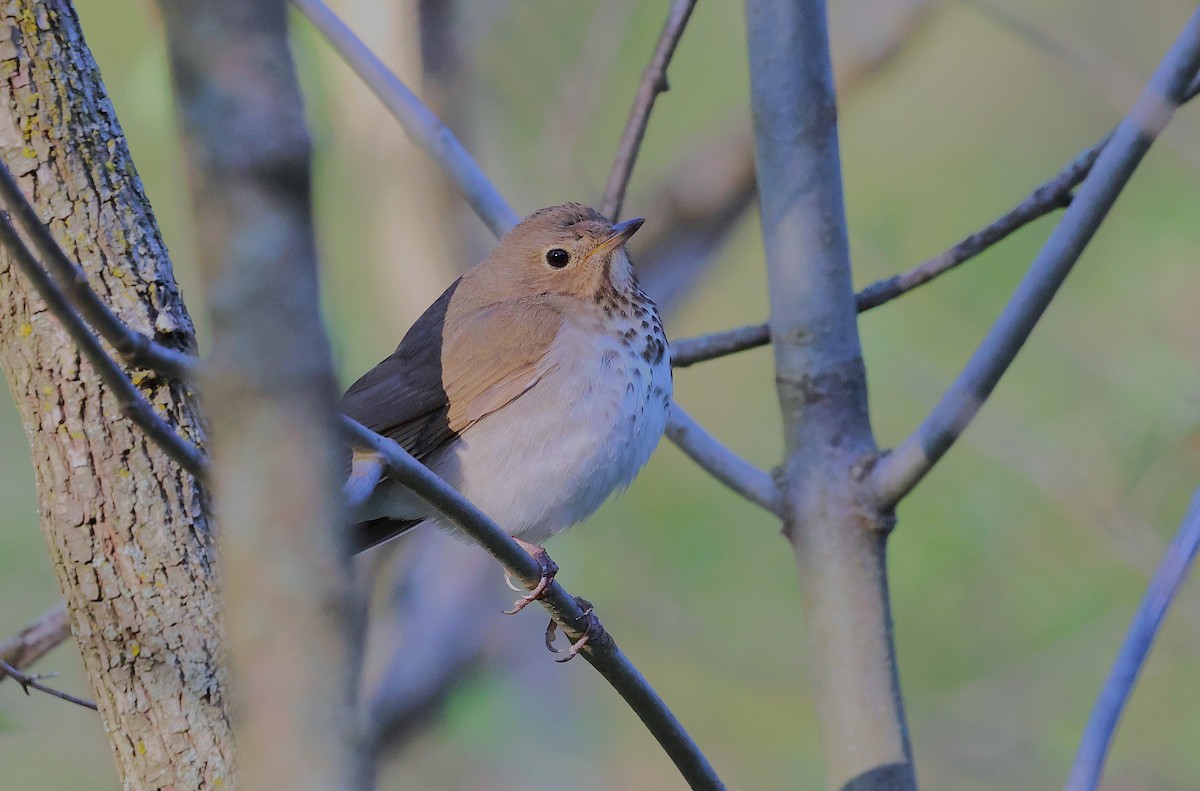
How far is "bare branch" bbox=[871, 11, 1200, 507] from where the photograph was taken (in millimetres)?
Answer: 3037

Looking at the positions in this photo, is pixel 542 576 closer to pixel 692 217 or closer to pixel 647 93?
pixel 647 93

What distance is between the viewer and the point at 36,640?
3.97m

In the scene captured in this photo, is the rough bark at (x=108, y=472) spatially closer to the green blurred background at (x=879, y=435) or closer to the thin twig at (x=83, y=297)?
the thin twig at (x=83, y=297)

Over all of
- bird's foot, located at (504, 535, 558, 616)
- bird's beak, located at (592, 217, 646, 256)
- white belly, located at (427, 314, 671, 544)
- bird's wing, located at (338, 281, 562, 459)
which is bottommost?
bird's foot, located at (504, 535, 558, 616)

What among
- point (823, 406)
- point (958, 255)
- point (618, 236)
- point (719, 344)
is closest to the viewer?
point (823, 406)

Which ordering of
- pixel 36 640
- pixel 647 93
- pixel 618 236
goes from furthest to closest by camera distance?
1. pixel 618 236
2. pixel 647 93
3. pixel 36 640

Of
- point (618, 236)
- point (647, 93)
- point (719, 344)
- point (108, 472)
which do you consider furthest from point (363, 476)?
point (618, 236)

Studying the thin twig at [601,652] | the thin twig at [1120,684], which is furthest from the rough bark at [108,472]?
the thin twig at [1120,684]

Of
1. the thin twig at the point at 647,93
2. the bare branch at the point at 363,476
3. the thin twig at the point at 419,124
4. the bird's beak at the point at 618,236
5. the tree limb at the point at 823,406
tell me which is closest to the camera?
the bare branch at the point at 363,476

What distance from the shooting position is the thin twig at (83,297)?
186 centimetres

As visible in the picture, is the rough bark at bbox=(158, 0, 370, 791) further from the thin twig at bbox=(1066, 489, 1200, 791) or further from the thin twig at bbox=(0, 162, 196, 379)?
the thin twig at bbox=(1066, 489, 1200, 791)

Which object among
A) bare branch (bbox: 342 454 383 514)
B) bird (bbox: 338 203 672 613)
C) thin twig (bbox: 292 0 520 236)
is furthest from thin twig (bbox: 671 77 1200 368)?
bare branch (bbox: 342 454 383 514)

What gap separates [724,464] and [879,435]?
5.61 meters

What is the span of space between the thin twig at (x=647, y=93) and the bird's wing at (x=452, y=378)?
1.73 ft
